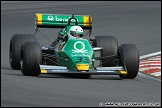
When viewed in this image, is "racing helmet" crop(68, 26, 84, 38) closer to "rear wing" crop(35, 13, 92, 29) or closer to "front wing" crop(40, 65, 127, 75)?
"front wing" crop(40, 65, 127, 75)

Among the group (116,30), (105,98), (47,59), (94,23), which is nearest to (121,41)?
(116,30)

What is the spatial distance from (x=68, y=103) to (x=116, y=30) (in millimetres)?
14363

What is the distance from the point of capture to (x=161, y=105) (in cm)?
1194

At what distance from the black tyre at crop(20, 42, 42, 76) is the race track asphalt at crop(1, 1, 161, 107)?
189 millimetres

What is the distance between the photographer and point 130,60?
15891 mm

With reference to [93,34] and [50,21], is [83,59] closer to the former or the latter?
[50,21]

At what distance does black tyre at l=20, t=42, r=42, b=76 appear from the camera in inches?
613

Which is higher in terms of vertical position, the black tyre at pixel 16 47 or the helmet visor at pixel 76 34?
the helmet visor at pixel 76 34

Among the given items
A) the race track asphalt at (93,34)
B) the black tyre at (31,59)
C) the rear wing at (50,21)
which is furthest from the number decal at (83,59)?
the rear wing at (50,21)

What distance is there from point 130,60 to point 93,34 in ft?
30.8

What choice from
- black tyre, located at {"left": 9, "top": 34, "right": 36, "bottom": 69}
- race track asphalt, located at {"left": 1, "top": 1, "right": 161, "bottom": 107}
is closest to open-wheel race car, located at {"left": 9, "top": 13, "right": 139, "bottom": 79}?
black tyre, located at {"left": 9, "top": 34, "right": 36, "bottom": 69}

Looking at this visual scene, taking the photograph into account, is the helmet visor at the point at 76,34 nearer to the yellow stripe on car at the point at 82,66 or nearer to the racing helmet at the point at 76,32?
the racing helmet at the point at 76,32

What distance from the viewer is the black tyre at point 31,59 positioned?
1557 centimetres

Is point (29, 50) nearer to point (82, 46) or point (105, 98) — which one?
point (82, 46)
